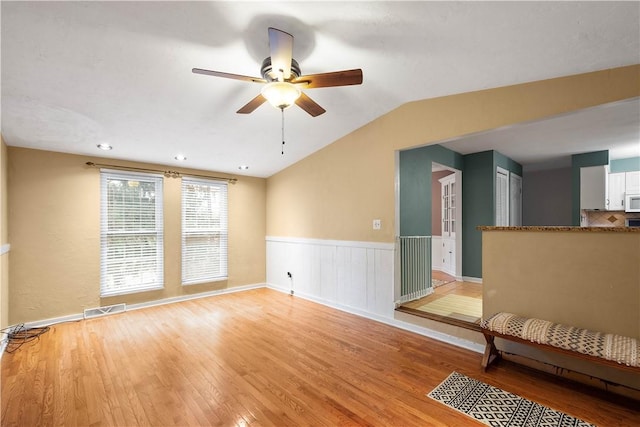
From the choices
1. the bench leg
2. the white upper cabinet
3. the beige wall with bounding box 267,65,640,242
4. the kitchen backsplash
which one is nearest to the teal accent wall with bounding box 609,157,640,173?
the white upper cabinet

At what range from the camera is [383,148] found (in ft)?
12.2

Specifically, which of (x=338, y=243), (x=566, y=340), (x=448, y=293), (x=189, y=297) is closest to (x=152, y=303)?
(x=189, y=297)

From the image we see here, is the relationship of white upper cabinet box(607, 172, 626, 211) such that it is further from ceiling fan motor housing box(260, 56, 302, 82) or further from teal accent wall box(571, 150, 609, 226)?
ceiling fan motor housing box(260, 56, 302, 82)

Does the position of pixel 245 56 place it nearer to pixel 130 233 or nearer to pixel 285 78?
pixel 285 78

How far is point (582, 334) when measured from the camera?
215 centimetres

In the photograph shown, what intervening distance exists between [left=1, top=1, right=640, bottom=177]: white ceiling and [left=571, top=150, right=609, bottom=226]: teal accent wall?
6.05 feet

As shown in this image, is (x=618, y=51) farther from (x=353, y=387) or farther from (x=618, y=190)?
(x=618, y=190)

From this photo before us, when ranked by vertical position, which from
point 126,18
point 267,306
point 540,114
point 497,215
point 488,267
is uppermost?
point 126,18

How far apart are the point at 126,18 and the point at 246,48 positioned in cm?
80

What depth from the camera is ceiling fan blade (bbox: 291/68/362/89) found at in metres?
1.96

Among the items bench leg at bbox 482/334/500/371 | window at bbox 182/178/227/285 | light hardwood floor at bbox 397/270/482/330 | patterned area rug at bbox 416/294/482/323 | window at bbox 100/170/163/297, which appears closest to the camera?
bench leg at bbox 482/334/500/371

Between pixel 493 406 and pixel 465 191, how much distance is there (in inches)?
174

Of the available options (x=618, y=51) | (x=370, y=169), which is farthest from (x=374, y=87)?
(x=618, y=51)

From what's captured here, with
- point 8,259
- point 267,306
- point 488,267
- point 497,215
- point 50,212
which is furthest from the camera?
point 497,215
